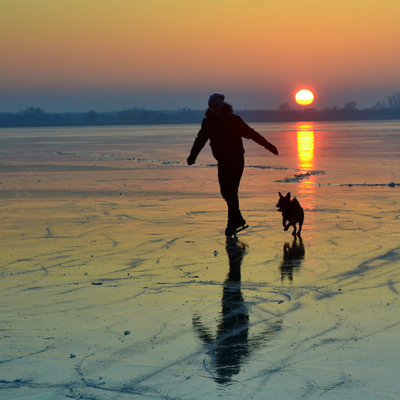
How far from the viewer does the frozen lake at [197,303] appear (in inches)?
169

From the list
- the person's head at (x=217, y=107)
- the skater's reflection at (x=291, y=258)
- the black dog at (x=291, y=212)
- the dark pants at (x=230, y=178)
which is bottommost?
the skater's reflection at (x=291, y=258)

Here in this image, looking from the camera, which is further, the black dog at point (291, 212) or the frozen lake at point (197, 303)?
the black dog at point (291, 212)

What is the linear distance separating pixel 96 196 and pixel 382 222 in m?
6.87

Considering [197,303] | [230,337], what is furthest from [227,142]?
[230,337]

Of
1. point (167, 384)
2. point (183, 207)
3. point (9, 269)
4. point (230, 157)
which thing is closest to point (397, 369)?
point (167, 384)

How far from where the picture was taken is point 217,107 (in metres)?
9.95

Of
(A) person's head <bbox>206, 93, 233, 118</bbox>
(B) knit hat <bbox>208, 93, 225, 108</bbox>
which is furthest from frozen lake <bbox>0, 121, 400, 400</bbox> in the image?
(B) knit hat <bbox>208, 93, 225, 108</bbox>

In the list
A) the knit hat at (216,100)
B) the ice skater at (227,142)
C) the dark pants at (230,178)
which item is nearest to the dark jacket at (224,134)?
the ice skater at (227,142)

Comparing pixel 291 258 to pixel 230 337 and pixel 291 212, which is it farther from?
pixel 230 337

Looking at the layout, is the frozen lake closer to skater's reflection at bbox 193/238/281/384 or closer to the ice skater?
skater's reflection at bbox 193/238/281/384

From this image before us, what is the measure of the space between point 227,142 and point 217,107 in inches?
21.6

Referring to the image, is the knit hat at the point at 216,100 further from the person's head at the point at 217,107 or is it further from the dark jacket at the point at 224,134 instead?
the dark jacket at the point at 224,134

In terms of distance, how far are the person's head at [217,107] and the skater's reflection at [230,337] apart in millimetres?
3855

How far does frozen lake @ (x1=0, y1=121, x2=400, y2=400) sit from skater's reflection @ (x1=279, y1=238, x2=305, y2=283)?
0.11ft
